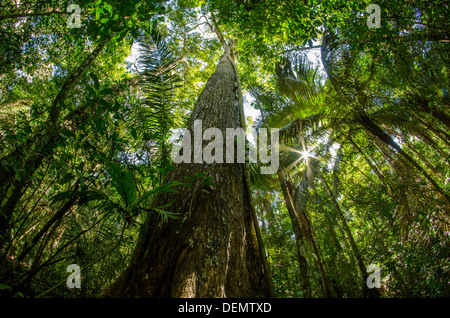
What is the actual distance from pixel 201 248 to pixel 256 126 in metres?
4.87

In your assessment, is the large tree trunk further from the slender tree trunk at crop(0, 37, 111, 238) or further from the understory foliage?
the slender tree trunk at crop(0, 37, 111, 238)

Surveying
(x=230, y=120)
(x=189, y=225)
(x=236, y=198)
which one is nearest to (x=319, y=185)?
(x=230, y=120)

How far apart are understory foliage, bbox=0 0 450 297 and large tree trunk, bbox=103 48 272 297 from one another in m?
0.15

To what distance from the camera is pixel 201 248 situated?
1.30 meters

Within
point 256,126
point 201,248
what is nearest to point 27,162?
point 201,248

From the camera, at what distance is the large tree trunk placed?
1.19 metres

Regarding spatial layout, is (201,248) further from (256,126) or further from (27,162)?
(256,126)

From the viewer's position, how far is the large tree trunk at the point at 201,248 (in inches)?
46.7

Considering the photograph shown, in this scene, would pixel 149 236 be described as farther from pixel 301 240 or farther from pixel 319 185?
pixel 319 185

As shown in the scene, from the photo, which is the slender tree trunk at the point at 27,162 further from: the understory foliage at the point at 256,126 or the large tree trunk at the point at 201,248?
the large tree trunk at the point at 201,248

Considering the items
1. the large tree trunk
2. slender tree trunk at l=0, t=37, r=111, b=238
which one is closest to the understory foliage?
slender tree trunk at l=0, t=37, r=111, b=238

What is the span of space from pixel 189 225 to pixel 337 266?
3.81 meters
